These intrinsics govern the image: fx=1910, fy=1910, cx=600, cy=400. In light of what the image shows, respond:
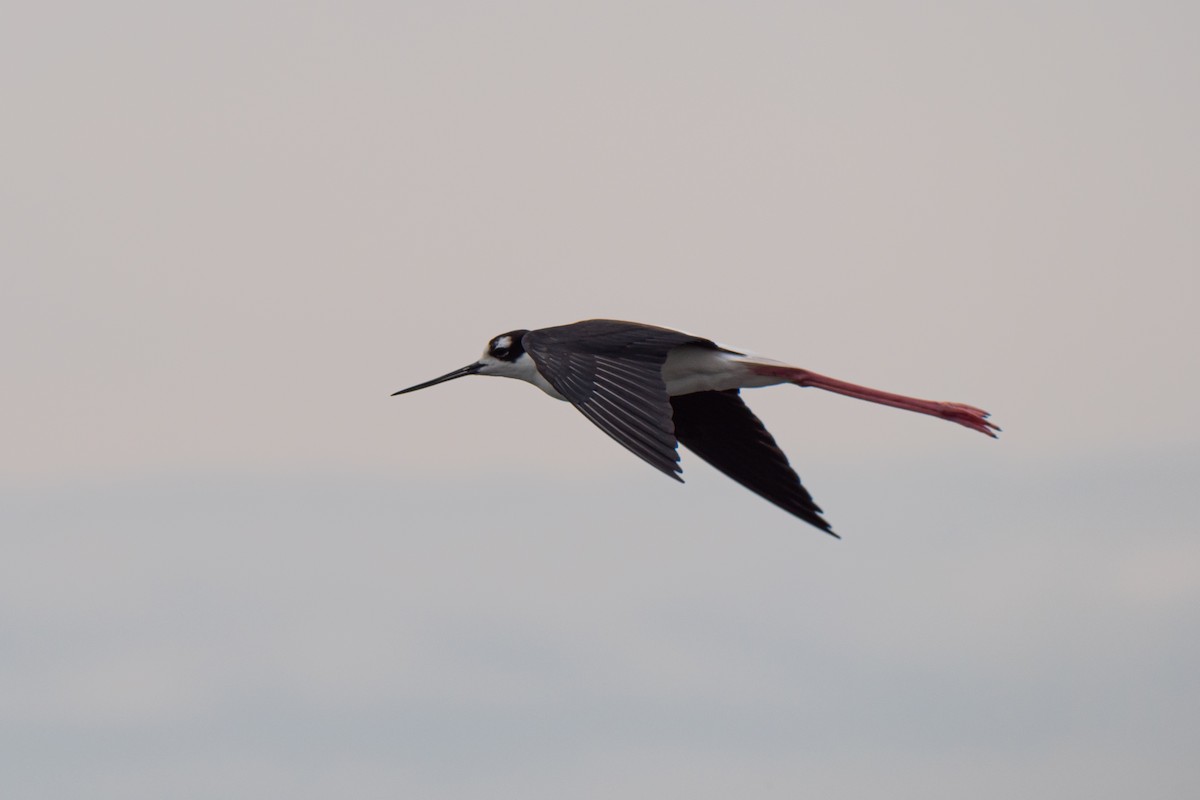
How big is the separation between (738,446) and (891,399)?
4.30ft

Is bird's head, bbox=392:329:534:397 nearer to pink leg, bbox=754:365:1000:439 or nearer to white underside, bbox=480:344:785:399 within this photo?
white underside, bbox=480:344:785:399

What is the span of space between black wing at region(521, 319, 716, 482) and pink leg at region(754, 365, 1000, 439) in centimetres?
79

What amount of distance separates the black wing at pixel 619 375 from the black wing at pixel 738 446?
1.17m

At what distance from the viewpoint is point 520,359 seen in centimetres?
1488

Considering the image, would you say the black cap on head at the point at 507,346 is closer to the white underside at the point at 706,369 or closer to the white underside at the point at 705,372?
the white underside at the point at 705,372

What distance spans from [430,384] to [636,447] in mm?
3925

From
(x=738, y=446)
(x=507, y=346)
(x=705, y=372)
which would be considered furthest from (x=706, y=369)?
(x=507, y=346)

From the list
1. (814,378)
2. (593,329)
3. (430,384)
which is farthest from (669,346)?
(430,384)

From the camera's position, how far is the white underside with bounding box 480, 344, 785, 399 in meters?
14.2

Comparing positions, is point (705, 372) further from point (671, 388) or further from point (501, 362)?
point (501, 362)

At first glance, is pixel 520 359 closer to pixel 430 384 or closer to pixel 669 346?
pixel 430 384

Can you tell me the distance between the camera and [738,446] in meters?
15.0

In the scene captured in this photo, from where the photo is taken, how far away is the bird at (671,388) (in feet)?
40.0

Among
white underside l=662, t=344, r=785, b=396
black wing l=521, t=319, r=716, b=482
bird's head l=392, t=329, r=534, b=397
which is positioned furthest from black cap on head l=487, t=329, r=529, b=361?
white underside l=662, t=344, r=785, b=396
